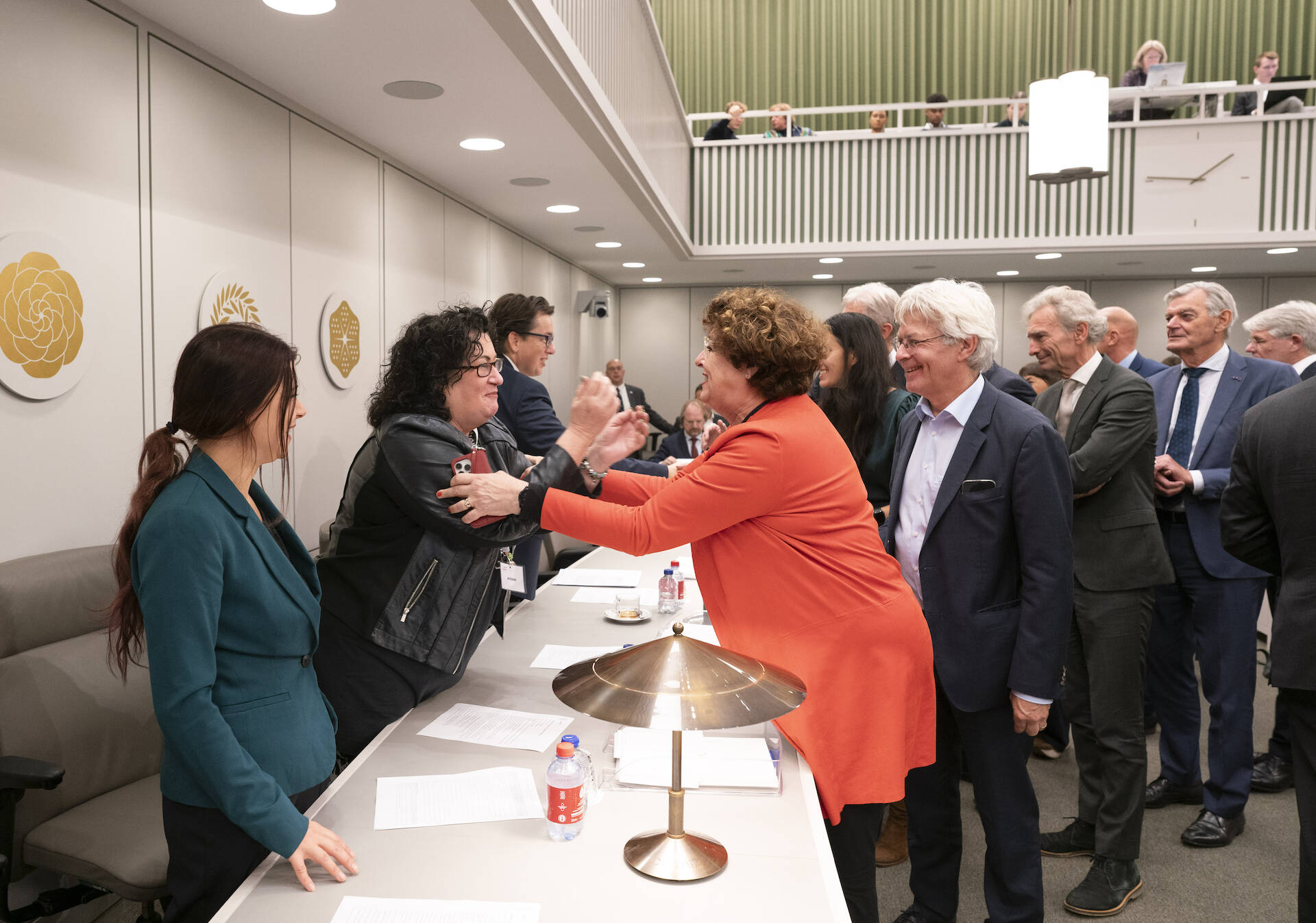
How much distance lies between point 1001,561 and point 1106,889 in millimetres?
1392

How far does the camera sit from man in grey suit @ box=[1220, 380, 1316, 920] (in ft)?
6.63

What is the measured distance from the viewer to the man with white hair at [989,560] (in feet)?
6.93

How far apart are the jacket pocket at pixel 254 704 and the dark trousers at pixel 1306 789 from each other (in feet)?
7.49

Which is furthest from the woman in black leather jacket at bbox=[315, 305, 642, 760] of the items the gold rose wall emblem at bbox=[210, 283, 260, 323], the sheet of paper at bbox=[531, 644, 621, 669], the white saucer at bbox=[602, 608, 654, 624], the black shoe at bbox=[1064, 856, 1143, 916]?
the black shoe at bbox=[1064, 856, 1143, 916]

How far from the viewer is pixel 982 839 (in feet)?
10.8

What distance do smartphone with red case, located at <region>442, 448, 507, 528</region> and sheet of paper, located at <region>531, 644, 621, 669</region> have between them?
2.26 ft

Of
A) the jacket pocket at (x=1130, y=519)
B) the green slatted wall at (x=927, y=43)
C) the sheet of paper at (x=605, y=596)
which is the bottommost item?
the sheet of paper at (x=605, y=596)

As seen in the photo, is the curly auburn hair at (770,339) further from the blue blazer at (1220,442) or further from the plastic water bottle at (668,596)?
the blue blazer at (1220,442)

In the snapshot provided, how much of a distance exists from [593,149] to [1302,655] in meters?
3.89

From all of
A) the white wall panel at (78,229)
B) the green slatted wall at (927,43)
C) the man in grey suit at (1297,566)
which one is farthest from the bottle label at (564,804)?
the green slatted wall at (927,43)

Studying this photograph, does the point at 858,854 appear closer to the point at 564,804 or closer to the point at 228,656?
the point at 564,804

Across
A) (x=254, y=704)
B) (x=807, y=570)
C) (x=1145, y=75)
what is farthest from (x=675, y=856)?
(x=1145, y=75)

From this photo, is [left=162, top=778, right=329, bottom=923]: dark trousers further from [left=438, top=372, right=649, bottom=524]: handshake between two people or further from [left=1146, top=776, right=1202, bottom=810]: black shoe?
[left=1146, top=776, right=1202, bottom=810]: black shoe

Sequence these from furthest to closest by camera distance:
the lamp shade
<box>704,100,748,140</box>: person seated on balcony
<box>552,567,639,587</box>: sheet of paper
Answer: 1. <box>704,100,748,140</box>: person seated on balcony
2. the lamp shade
3. <box>552,567,639,587</box>: sheet of paper
